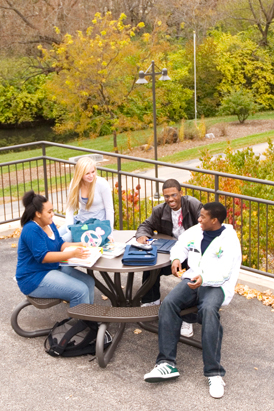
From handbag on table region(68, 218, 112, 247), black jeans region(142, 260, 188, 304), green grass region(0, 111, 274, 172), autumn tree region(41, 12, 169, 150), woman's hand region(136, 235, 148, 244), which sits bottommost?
green grass region(0, 111, 274, 172)

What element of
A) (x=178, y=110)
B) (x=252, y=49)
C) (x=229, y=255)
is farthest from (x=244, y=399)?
(x=252, y=49)

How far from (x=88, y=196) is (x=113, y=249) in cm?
74

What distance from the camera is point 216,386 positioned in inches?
152

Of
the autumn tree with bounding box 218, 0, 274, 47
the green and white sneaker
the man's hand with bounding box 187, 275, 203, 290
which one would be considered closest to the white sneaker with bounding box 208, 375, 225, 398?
the green and white sneaker

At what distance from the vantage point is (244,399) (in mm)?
3822

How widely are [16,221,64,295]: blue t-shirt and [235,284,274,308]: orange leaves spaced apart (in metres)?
2.01

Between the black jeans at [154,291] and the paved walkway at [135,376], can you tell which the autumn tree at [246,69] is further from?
the paved walkway at [135,376]

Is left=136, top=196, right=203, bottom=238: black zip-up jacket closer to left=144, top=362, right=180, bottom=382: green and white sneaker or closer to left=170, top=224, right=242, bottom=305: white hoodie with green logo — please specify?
left=170, top=224, right=242, bottom=305: white hoodie with green logo

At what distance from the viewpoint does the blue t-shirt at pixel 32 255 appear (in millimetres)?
4512

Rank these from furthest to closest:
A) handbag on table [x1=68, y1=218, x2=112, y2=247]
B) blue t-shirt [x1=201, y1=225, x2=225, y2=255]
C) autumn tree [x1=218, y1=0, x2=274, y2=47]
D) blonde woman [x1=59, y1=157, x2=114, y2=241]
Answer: autumn tree [x1=218, y1=0, x2=274, y2=47] < blonde woman [x1=59, y1=157, x2=114, y2=241] < handbag on table [x1=68, y1=218, x2=112, y2=247] < blue t-shirt [x1=201, y1=225, x2=225, y2=255]

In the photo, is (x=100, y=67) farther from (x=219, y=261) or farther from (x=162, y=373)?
(x=162, y=373)

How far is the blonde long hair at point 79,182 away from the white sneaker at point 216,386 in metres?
2.16

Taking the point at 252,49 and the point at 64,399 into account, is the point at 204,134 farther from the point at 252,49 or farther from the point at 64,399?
the point at 64,399

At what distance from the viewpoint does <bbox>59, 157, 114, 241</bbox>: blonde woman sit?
5.21 metres
